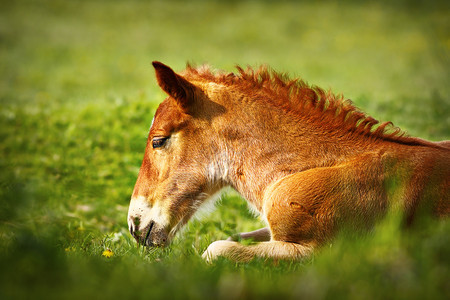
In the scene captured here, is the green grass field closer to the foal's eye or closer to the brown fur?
the brown fur

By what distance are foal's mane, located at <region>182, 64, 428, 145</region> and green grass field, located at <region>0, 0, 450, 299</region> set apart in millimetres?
500

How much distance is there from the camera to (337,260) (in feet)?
10.5

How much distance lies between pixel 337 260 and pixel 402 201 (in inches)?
44.5

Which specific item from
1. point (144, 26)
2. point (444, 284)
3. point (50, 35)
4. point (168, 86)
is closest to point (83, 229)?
point (168, 86)

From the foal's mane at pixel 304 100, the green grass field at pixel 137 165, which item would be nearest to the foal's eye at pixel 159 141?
the foal's mane at pixel 304 100

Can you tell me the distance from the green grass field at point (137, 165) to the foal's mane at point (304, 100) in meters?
0.50

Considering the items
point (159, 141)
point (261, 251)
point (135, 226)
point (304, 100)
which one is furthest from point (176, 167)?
point (304, 100)

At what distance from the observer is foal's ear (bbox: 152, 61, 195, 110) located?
446 cm

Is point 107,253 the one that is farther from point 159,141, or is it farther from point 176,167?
point 159,141

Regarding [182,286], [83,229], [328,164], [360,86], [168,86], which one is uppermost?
[360,86]

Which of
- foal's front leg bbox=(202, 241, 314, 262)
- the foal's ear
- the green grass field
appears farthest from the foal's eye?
foal's front leg bbox=(202, 241, 314, 262)

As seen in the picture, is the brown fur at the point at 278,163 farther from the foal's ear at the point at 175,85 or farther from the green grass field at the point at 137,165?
the green grass field at the point at 137,165

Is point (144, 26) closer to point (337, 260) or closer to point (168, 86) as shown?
point (168, 86)

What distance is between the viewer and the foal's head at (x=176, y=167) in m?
4.66
